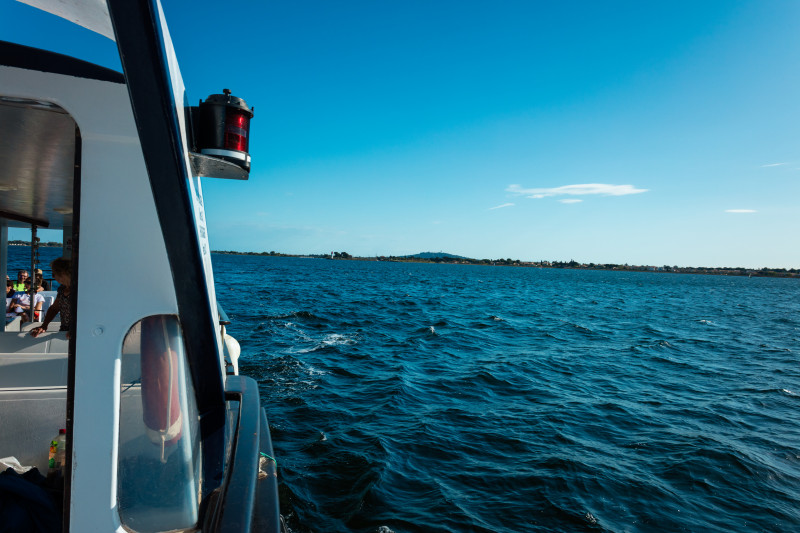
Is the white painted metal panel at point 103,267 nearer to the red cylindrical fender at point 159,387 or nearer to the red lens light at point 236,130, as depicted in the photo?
the red cylindrical fender at point 159,387

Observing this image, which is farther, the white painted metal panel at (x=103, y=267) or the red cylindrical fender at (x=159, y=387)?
the red cylindrical fender at (x=159, y=387)

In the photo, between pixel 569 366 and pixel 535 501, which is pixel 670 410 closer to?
pixel 569 366

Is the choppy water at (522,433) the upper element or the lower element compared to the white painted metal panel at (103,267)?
lower

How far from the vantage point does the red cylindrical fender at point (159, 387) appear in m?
2.24

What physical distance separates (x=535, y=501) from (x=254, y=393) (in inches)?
192

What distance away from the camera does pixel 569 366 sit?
634 inches

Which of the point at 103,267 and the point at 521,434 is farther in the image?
the point at 521,434

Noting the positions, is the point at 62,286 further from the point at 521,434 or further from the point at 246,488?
the point at 521,434

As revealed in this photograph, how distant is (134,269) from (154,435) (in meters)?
0.82

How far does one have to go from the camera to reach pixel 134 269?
7.10 ft

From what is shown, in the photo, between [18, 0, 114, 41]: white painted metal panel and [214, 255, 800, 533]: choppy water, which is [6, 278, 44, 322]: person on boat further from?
[18, 0, 114, 41]: white painted metal panel

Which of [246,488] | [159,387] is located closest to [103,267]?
[159,387]

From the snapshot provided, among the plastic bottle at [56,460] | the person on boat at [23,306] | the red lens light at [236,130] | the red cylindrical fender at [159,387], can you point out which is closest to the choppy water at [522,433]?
the plastic bottle at [56,460]

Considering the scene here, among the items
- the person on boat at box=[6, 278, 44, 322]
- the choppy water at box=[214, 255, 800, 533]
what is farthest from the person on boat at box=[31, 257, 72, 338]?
the person on boat at box=[6, 278, 44, 322]
